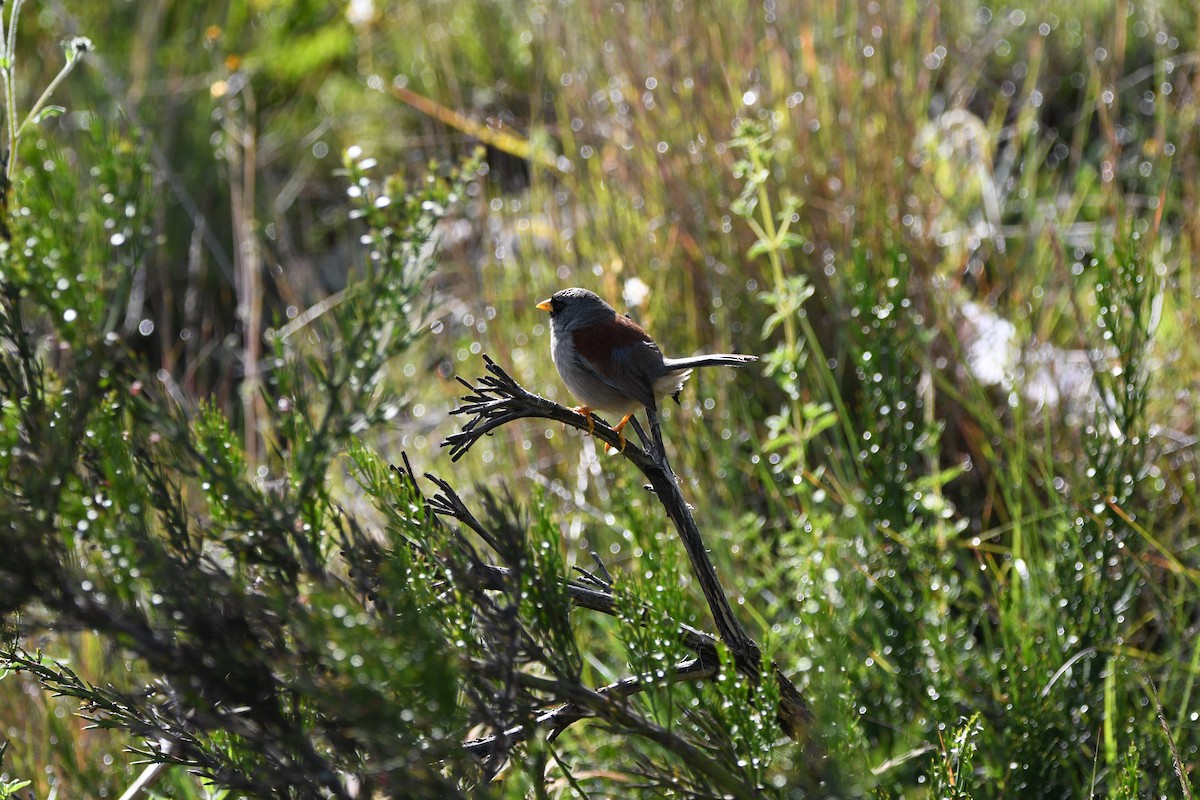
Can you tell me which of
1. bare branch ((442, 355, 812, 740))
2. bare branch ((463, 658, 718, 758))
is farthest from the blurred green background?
bare branch ((463, 658, 718, 758))

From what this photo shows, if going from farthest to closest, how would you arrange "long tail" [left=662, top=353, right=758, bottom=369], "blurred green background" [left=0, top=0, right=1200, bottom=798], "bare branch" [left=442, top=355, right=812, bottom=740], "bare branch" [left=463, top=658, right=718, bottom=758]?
"blurred green background" [left=0, top=0, right=1200, bottom=798] → "long tail" [left=662, top=353, right=758, bottom=369] → "bare branch" [left=442, top=355, right=812, bottom=740] → "bare branch" [left=463, top=658, right=718, bottom=758]

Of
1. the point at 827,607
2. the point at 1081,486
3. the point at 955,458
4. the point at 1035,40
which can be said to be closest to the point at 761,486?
the point at 955,458

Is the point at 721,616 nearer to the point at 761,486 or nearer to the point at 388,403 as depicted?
the point at 388,403

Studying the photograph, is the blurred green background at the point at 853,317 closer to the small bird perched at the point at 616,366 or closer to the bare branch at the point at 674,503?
the bare branch at the point at 674,503

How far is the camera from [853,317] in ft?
8.05

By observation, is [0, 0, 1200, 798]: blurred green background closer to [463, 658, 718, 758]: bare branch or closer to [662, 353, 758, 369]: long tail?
[463, 658, 718, 758]: bare branch

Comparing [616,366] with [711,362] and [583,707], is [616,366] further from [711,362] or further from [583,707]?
[583,707]

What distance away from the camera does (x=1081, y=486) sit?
7.18ft

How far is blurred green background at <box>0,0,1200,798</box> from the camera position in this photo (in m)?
2.04

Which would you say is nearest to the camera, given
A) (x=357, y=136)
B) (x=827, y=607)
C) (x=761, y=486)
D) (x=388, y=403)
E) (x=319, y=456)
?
(x=319, y=456)

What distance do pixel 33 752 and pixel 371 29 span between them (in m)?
4.16

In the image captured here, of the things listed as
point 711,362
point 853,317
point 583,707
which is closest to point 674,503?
point 583,707

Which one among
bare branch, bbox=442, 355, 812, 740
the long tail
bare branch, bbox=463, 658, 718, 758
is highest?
the long tail

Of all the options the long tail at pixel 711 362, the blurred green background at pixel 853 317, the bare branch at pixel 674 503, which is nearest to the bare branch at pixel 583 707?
the bare branch at pixel 674 503
